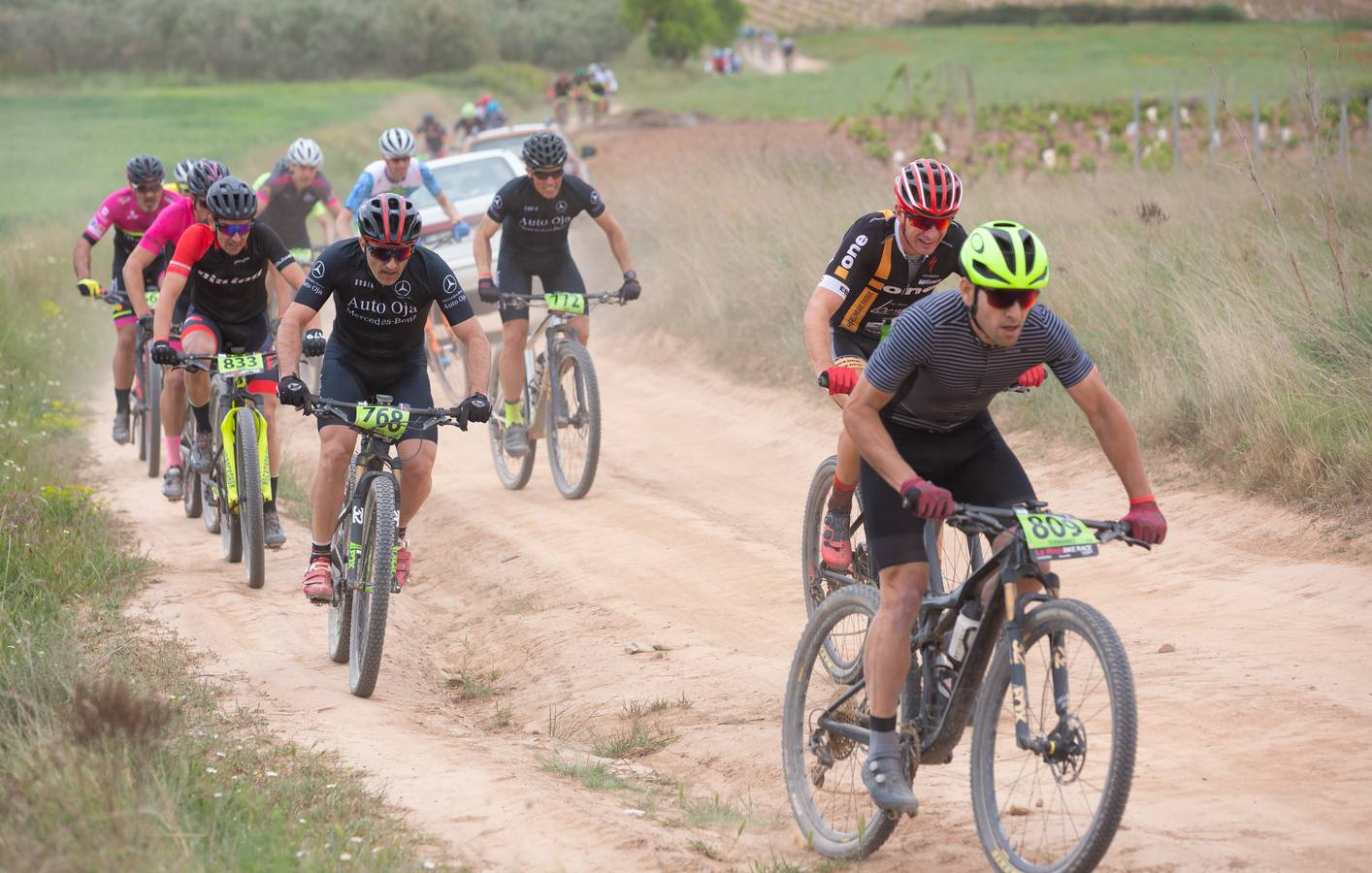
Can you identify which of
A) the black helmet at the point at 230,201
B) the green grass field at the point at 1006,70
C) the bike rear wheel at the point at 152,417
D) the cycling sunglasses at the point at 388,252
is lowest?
the bike rear wheel at the point at 152,417

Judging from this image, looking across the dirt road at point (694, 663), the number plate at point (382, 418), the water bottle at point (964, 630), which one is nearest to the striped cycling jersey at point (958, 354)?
the water bottle at point (964, 630)

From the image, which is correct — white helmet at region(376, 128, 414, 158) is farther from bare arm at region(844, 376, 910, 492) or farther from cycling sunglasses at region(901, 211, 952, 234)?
bare arm at region(844, 376, 910, 492)

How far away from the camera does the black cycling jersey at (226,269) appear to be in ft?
30.1

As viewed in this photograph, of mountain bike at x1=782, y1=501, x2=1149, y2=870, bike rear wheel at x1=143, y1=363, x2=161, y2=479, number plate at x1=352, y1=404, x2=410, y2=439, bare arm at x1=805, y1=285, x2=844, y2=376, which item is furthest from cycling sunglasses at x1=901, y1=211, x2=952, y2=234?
bike rear wheel at x1=143, y1=363, x2=161, y2=479

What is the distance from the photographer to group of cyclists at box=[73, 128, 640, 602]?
736 cm

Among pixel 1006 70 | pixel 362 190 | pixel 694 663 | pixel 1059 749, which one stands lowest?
pixel 694 663

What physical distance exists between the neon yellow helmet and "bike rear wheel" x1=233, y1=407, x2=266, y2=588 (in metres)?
5.65

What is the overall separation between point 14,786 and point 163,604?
397cm

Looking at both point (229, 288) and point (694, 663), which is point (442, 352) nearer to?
point (229, 288)

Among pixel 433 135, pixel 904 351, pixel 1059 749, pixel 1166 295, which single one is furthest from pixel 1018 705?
pixel 433 135

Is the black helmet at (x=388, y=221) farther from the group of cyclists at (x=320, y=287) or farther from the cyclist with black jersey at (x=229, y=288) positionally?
the cyclist with black jersey at (x=229, y=288)

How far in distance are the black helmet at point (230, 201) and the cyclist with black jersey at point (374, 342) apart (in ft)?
5.10

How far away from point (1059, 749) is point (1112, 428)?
1023mm

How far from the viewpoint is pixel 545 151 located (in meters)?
10.7
